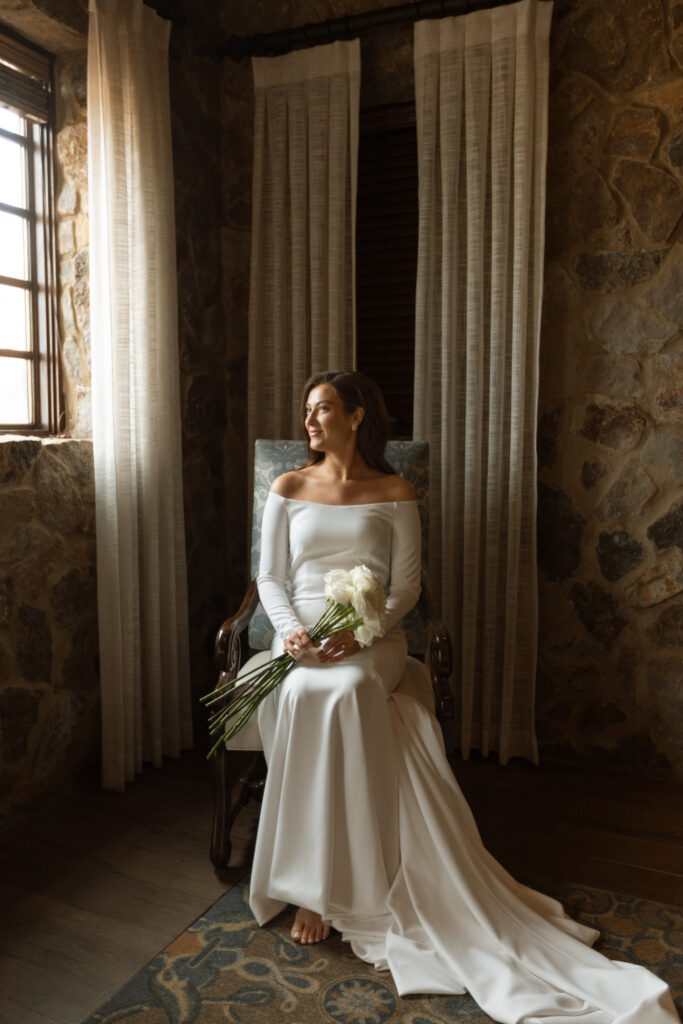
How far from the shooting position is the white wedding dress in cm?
184

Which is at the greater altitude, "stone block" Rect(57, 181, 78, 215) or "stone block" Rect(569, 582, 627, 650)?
"stone block" Rect(57, 181, 78, 215)

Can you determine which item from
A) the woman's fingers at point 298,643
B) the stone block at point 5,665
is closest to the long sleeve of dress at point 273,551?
the woman's fingers at point 298,643

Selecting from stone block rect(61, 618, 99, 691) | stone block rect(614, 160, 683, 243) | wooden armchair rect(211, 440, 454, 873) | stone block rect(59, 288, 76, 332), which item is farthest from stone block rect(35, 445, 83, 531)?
stone block rect(614, 160, 683, 243)

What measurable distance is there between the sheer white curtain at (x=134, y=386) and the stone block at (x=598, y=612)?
145cm

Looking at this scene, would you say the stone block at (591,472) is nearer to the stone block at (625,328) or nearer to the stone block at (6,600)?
the stone block at (625,328)

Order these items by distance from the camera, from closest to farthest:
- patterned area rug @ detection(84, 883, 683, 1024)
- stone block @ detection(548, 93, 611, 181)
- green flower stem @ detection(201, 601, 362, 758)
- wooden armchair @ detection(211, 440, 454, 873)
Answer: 1. patterned area rug @ detection(84, 883, 683, 1024)
2. green flower stem @ detection(201, 601, 362, 758)
3. wooden armchair @ detection(211, 440, 454, 873)
4. stone block @ detection(548, 93, 611, 181)

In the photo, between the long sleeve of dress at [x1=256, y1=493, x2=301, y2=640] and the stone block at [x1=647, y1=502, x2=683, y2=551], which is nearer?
the long sleeve of dress at [x1=256, y1=493, x2=301, y2=640]

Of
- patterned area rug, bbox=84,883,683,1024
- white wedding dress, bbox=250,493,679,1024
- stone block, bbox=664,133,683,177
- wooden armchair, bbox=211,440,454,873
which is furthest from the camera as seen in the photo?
stone block, bbox=664,133,683,177

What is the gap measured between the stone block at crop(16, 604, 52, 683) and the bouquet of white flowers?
75 centimetres

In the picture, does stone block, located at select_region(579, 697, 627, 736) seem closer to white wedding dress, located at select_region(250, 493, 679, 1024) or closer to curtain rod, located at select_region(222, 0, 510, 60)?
white wedding dress, located at select_region(250, 493, 679, 1024)

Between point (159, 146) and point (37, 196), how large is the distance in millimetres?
447

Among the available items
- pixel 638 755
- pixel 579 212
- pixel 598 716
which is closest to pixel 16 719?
pixel 598 716

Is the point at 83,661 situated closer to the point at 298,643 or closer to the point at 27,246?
the point at 298,643

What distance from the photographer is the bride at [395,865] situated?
176cm
